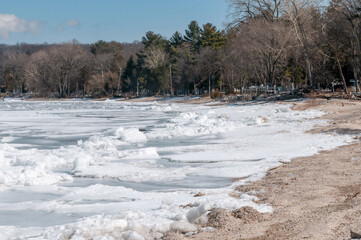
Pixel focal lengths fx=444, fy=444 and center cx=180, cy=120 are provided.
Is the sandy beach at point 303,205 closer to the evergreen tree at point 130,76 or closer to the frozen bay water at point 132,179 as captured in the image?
the frozen bay water at point 132,179

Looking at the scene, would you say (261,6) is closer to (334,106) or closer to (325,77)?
(325,77)

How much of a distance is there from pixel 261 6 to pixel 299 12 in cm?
1386

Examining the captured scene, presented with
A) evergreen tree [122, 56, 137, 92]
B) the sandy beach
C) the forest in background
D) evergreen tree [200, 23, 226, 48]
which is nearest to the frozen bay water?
the sandy beach

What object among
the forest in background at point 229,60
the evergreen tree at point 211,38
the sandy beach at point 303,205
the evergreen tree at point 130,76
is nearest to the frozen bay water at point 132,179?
the sandy beach at point 303,205

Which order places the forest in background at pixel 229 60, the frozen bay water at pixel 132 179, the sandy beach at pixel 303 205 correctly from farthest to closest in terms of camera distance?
1. the forest in background at pixel 229 60
2. the frozen bay water at pixel 132 179
3. the sandy beach at pixel 303 205

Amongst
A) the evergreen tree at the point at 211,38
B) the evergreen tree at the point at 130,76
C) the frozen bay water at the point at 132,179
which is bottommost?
the frozen bay water at the point at 132,179

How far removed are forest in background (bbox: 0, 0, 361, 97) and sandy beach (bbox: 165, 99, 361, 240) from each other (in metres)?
25.9

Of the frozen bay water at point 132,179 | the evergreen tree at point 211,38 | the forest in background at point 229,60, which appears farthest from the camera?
the evergreen tree at point 211,38

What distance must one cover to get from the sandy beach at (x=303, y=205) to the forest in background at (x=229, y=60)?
2587 cm

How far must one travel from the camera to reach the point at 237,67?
179ft

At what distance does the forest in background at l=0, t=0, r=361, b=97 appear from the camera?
3644cm

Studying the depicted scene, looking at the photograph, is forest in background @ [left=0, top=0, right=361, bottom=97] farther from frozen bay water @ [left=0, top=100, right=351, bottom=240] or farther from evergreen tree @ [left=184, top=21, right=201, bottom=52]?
frozen bay water @ [left=0, top=100, right=351, bottom=240]

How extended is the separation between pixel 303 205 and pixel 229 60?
49164mm

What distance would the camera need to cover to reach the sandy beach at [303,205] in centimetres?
527
